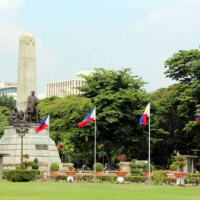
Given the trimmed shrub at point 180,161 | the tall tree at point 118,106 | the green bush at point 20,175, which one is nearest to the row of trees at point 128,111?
the tall tree at point 118,106

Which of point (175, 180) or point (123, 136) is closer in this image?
point (175, 180)

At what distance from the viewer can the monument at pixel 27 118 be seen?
51.2 m

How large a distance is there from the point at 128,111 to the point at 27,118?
48.1 feet

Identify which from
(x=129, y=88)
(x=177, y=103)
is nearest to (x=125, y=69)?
(x=129, y=88)

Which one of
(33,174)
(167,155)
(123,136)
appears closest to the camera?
(33,174)

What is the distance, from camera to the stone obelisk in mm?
52500

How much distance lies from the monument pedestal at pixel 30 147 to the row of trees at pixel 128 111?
9856 millimetres

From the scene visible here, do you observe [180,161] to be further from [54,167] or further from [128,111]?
[128,111]

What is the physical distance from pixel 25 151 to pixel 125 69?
19.0 meters

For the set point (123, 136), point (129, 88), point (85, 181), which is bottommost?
point (85, 181)

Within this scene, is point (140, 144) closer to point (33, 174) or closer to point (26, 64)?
point (26, 64)

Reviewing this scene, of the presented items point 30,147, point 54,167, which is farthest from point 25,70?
point 54,167

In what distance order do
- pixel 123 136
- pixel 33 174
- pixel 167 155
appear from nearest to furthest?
pixel 33 174 → pixel 123 136 → pixel 167 155

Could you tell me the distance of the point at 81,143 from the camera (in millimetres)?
64500
